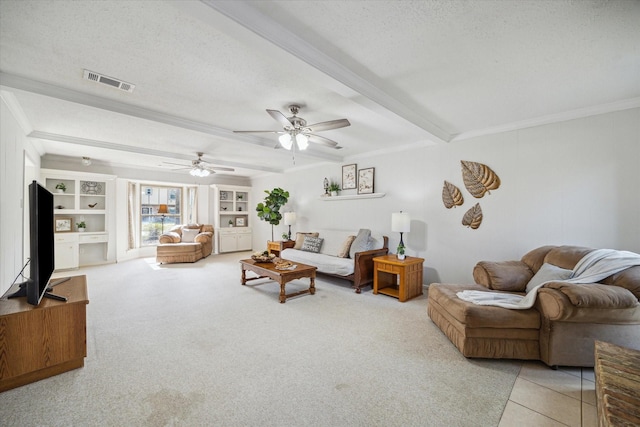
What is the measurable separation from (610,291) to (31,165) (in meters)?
8.40

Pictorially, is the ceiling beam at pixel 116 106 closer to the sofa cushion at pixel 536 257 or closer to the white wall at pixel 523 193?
the white wall at pixel 523 193

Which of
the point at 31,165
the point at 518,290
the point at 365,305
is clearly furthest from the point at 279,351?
the point at 31,165

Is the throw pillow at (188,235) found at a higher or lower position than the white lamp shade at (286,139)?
lower

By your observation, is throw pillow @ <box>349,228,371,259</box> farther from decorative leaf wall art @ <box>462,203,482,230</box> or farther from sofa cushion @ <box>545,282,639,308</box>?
sofa cushion @ <box>545,282,639,308</box>

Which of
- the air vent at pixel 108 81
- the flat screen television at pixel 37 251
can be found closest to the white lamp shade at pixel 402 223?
the air vent at pixel 108 81

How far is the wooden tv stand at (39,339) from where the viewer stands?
72.1 inches

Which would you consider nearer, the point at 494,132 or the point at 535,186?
the point at 535,186

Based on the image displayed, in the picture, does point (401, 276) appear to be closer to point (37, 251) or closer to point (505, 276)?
point (505, 276)

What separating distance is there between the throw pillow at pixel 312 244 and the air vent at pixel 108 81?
12.5ft

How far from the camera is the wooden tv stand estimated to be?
6.01 feet

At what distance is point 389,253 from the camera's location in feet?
15.6

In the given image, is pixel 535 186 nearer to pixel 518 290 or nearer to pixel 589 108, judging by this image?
pixel 589 108

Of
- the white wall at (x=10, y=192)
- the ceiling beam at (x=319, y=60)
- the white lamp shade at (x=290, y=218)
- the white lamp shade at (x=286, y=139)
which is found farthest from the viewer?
the white lamp shade at (x=290, y=218)

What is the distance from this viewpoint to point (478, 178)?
12.3 ft
